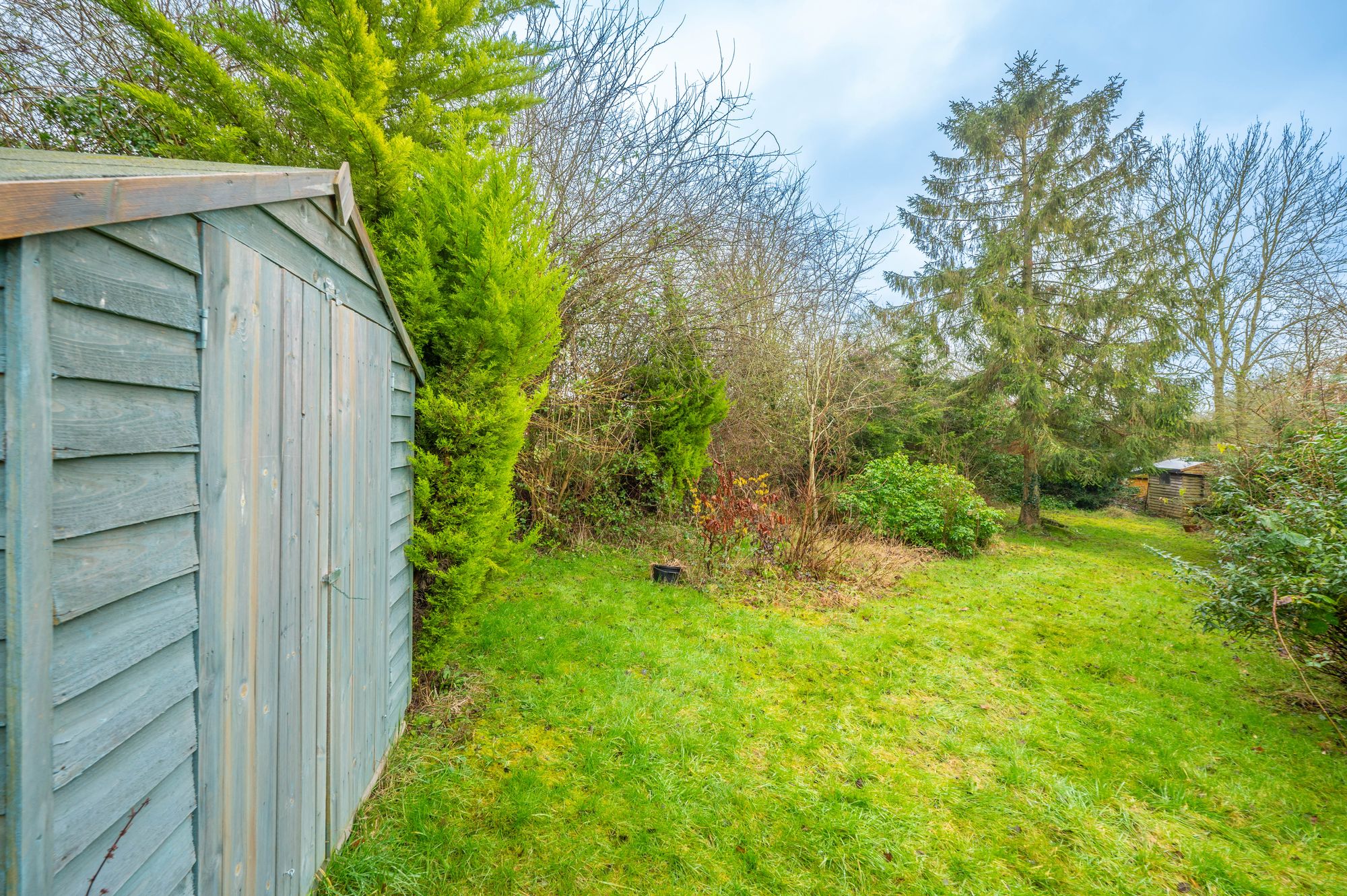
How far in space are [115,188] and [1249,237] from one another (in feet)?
62.1

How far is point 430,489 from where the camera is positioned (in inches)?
121

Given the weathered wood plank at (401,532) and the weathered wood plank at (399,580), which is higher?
the weathered wood plank at (401,532)

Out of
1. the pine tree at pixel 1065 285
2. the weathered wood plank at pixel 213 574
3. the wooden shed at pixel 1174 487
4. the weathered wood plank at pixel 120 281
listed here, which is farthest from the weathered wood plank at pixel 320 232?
the wooden shed at pixel 1174 487

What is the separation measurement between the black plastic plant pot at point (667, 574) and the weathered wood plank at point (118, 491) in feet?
17.3

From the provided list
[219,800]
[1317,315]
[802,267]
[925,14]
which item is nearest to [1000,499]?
[1317,315]

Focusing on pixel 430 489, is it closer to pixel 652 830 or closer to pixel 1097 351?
pixel 652 830

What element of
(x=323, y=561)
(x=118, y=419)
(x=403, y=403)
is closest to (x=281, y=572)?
(x=323, y=561)

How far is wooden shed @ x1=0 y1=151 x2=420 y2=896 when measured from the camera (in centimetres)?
77

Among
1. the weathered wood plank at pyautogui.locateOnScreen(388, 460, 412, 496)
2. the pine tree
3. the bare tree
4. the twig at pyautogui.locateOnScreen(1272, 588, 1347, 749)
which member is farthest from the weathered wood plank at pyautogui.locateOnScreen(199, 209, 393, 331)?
the bare tree

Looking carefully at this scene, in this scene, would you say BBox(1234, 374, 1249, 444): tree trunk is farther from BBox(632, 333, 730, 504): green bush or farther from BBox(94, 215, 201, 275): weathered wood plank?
BBox(94, 215, 201, 275): weathered wood plank

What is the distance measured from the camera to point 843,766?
3088mm

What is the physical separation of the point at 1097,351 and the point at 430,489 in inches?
507

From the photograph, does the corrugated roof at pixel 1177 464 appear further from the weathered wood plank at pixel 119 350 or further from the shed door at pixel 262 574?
the weathered wood plank at pixel 119 350

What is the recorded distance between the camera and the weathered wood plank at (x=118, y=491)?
2.75 ft
